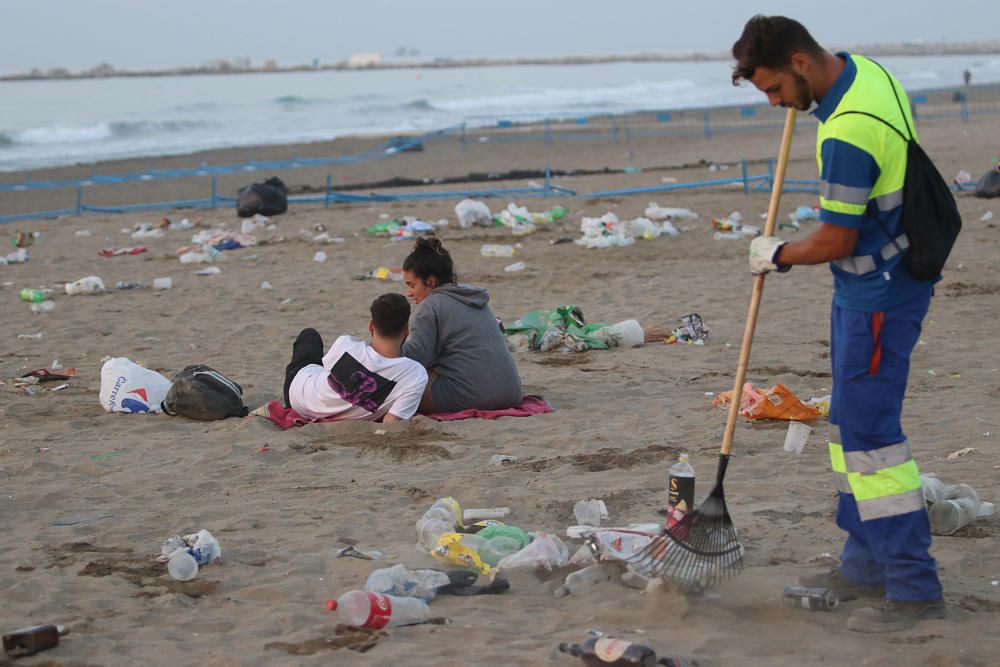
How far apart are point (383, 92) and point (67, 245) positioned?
2357 inches

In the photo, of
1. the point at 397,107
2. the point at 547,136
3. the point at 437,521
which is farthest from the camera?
the point at 397,107

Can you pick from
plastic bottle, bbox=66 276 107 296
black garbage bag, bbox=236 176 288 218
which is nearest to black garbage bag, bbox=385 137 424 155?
black garbage bag, bbox=236 176 288 218

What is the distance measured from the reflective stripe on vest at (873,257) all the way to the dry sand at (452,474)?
3.40 ft

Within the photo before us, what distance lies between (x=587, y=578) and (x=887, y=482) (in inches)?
39.5

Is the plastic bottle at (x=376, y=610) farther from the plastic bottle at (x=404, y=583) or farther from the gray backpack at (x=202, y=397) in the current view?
the gray backpack at (x=202, y=397)

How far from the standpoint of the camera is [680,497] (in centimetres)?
392

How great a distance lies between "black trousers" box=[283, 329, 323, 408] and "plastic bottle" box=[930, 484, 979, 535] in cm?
331

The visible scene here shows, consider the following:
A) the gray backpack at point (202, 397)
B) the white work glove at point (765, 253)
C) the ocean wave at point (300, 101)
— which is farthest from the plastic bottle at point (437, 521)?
the ocean wave at point (300, 101)

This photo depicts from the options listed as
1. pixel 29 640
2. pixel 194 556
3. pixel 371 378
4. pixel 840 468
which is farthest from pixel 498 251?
pixel 29 640

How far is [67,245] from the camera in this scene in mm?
13883

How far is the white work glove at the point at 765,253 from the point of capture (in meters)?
3.37

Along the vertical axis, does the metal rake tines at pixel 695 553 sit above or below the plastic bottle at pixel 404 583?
above

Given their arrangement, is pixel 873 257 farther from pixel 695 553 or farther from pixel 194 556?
pixel 194 556

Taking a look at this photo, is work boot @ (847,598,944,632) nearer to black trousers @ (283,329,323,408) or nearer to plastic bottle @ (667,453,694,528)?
plastic bottle @ (667,453,694,528)
